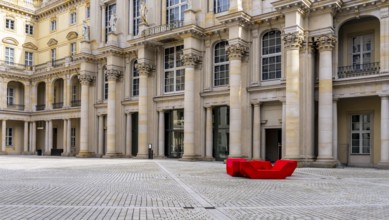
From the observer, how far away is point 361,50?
26312mm

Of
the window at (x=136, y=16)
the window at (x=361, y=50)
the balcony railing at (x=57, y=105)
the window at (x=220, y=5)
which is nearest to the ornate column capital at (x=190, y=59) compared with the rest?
the window at (x=220, y=5)

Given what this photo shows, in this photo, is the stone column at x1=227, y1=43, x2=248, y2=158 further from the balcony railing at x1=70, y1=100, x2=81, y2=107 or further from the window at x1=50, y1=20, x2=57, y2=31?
the window at x1=50, y1=20, x2=57, y2=31

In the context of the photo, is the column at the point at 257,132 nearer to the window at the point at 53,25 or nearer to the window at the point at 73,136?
the window at the point at 73,136

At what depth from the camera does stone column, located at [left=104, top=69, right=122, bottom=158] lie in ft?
125

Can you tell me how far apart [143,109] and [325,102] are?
54.1 feet

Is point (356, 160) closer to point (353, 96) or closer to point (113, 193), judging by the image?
point (353, 96)

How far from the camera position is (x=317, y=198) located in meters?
11.2

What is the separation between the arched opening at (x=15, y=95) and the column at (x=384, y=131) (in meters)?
43.2

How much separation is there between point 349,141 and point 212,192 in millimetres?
17201

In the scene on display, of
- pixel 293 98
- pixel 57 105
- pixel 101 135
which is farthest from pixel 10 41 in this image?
pixel 293 98

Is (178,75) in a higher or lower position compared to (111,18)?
lower

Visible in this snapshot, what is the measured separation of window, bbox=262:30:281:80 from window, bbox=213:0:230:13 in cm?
447

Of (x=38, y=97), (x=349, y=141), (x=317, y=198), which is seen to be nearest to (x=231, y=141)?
(x=349, y=141)

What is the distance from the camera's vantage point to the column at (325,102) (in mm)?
24906
